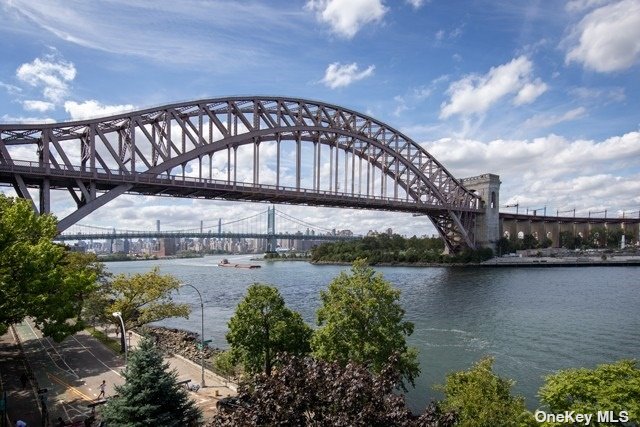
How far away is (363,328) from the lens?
1823 centimetres

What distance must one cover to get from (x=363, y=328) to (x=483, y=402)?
598 cm

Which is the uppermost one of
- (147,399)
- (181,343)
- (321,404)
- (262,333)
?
(321,404)

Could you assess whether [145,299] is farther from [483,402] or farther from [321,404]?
[321,404]

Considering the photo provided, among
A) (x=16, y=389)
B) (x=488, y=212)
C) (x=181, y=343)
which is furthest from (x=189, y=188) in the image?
(x=488, y=212)

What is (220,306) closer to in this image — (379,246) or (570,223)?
(379,246)

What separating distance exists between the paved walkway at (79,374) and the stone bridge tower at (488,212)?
88.1m

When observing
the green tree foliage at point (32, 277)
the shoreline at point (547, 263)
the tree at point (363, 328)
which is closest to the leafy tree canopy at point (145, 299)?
the green tree foliage at point (32, 277)

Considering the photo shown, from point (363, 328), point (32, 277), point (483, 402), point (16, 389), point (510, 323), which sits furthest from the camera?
point (510, 323)

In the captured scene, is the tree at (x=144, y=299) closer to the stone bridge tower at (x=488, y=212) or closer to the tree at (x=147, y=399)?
the tree at (x=147, y=399)

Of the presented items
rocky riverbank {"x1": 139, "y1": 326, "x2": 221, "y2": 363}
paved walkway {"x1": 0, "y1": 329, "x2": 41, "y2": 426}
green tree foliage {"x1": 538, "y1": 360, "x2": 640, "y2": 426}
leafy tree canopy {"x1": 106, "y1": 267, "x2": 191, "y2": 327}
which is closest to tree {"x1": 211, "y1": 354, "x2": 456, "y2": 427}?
green tree foliage {"x1": 538, "y1": 360, "x2": 640, "y2": 426}

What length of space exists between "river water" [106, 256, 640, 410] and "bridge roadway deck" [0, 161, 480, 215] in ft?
42.3

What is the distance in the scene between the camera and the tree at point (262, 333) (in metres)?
19.8

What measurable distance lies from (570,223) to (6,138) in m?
141

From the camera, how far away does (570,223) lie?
13550cm
